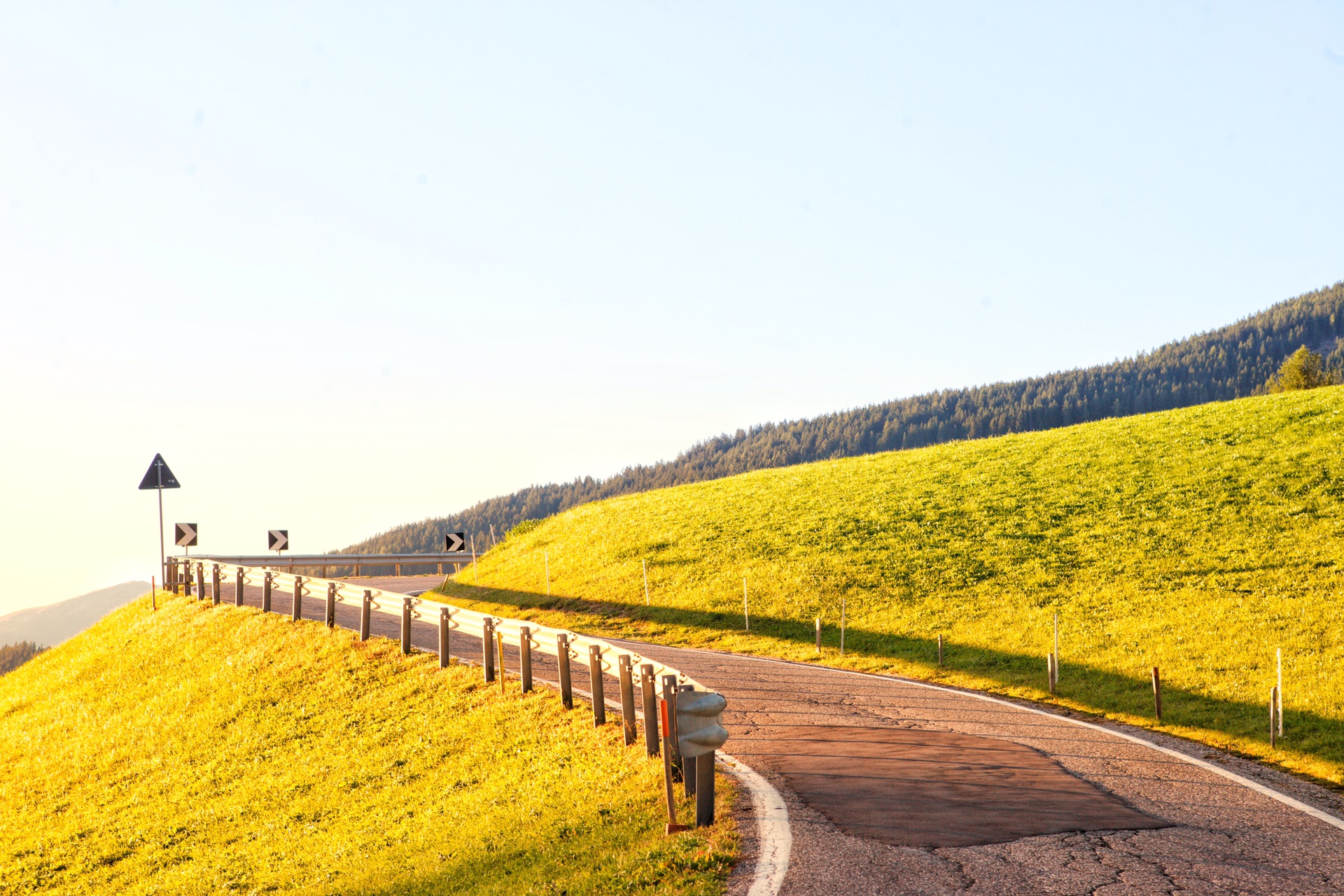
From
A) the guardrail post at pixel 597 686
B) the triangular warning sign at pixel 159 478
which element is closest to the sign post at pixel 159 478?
the triangular warning sign at pixel 159 478

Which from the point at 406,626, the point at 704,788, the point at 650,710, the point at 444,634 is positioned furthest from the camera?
the point at 406,626

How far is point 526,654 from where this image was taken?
45.8 feet

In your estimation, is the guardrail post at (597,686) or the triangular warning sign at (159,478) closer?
the guardrail post at (597,686)

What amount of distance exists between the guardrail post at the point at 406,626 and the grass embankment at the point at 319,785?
262 mm

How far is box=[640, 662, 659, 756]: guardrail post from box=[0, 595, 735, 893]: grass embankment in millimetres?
279

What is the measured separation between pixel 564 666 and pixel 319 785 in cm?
397

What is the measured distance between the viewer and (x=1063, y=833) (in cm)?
771

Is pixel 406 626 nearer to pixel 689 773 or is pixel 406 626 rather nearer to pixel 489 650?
pixel 489 650

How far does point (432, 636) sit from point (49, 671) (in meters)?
12.5

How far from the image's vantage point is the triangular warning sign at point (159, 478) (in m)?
27.8

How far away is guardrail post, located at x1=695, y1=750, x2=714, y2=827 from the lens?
26.1 feet

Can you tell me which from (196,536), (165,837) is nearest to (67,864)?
(165,837)

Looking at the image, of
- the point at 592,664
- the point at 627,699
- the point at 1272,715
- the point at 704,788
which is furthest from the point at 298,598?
the point at 1272,715

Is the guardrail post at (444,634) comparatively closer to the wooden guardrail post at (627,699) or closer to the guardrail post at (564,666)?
the guardrail post at (564,666)
